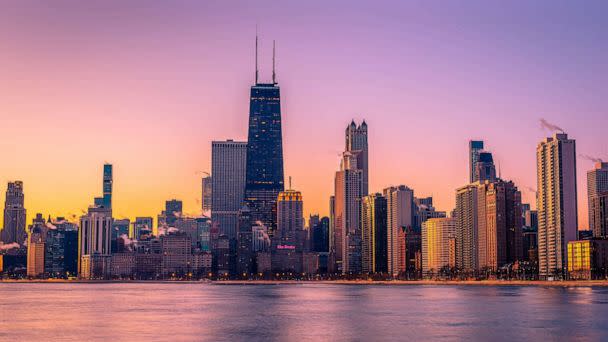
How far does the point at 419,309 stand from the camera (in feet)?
496

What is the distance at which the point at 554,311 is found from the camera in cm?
14100

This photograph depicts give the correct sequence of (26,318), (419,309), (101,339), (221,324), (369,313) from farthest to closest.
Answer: (419,309), (369,313), (26,318), (221,324), (101,339)

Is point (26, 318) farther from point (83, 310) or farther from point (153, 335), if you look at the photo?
point (153, 335)

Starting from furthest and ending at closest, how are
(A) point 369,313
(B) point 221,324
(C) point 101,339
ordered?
1. (A) point 369,313
2. (B) point 221,324
3. (C) point 101,339

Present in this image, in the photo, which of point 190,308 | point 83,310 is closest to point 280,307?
point 190,308

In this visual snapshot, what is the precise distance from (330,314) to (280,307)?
24466 mm

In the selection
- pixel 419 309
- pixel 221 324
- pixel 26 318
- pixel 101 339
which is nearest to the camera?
pixel 101 339

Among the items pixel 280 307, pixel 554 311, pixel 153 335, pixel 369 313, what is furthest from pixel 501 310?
pixel 153 335

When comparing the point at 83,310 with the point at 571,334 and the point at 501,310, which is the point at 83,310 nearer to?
the point at 501,310

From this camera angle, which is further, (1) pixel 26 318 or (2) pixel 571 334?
(1) pixel 26 318

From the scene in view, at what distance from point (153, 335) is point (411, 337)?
27.5 metres

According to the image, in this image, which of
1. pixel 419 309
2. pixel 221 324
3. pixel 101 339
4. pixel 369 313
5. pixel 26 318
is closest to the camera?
pixel 101 339

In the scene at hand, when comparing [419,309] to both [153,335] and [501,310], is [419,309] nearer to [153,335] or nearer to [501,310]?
[501,310]

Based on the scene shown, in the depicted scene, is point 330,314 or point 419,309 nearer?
point 330,314
